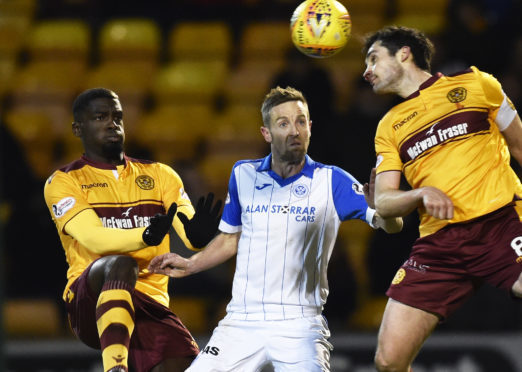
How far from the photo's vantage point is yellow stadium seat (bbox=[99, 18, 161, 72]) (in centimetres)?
1068

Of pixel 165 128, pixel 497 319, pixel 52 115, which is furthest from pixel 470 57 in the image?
pixel 52 115

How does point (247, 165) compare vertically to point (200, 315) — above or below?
above

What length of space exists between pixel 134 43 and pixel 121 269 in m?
6.30

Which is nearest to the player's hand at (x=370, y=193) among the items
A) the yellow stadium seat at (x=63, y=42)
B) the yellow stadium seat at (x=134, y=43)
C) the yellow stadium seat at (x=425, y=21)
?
the yellow stadium seat at (x=425, y=21)

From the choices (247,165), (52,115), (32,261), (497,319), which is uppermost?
(52,115)

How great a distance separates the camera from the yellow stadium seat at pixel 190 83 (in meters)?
10.1

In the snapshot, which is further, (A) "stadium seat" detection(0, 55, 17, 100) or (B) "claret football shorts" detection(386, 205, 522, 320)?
(A) "stadium seat" detection(0, 55, 17, 100)

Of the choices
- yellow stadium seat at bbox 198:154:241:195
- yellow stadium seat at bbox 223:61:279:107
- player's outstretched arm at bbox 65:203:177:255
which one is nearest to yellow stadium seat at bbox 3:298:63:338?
yellow stadium seat at bbox 198:154:241:195

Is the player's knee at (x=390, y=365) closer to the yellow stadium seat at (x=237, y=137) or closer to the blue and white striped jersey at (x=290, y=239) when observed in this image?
the blue and white striped jersey at (x=290, y=239)

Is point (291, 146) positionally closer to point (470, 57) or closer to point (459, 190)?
point (459, 190)

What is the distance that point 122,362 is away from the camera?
15.1 feet

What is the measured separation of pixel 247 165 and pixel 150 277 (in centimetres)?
84

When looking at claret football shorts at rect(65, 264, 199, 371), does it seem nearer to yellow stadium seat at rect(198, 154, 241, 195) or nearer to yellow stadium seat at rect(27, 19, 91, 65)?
yellow stadium seat at rect(198, 154, 241, 195)

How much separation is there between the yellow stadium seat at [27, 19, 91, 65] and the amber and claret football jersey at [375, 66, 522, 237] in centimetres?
660
